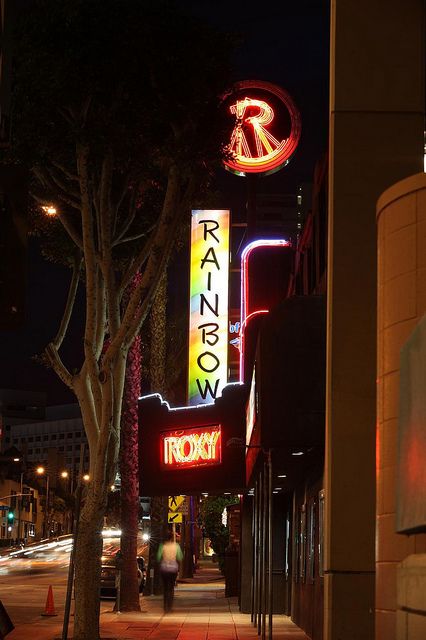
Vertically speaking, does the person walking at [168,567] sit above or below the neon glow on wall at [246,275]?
below

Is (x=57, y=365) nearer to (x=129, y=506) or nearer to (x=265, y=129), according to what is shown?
(x=129, y=506)

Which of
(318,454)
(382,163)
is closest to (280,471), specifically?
(318,454)

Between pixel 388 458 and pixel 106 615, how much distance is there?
18.8 m

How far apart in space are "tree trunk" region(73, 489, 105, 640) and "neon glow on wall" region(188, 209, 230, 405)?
9.64 meters

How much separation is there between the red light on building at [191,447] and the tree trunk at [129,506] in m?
1.44

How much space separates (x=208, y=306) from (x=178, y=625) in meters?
9.89

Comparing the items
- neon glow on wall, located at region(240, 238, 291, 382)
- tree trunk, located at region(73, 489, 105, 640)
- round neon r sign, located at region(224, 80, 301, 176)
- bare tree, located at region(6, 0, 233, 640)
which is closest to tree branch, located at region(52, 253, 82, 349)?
bare tree, located at region(6, 0, 233, 640)

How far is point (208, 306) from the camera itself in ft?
99.0

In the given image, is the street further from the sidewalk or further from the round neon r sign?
the round neon r sign

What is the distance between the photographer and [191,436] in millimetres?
26047

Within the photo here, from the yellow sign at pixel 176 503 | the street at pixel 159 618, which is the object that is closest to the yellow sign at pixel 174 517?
the yellow sign at pixel 176 503

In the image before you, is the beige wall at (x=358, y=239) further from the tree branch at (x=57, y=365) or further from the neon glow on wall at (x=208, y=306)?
the neon glow on wall at (x=208, y=306)

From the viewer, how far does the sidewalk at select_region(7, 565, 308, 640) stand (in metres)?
20.4

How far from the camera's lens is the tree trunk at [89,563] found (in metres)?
19.0
